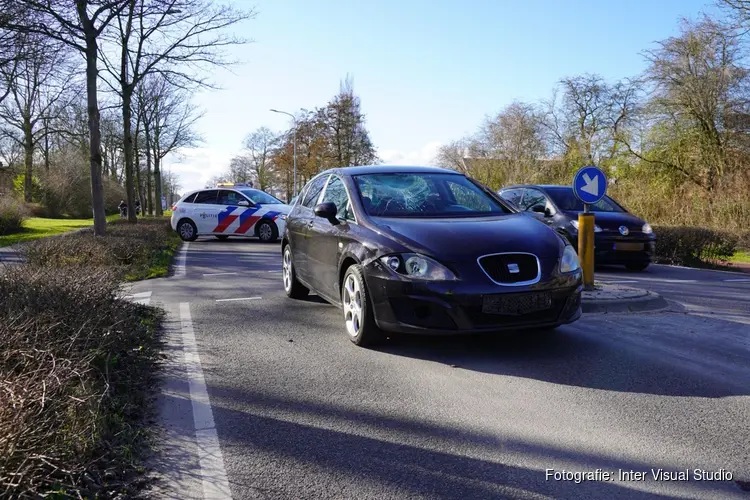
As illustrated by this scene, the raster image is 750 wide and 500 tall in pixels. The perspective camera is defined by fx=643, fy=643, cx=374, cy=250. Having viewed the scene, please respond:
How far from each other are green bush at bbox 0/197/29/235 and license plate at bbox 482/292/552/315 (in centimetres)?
2618

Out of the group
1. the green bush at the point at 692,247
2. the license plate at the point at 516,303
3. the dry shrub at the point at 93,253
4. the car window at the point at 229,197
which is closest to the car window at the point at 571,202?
the green bush at the point at 692,247

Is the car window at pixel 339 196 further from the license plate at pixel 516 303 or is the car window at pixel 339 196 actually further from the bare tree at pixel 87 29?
the bare tree at pixel 87 29

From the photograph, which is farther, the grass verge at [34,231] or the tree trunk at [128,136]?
the tree trunk at [128,136]

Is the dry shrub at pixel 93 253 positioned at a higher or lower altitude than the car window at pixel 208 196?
lower

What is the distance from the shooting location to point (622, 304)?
7117mm

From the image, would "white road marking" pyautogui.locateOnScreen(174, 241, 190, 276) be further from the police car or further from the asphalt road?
the asphalt road

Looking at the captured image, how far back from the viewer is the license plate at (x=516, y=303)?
4.90 meters

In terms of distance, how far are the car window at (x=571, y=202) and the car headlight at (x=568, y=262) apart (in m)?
7.11

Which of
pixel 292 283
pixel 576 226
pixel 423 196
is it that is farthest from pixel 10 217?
pixel 423 196

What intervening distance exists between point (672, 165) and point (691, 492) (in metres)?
26.1

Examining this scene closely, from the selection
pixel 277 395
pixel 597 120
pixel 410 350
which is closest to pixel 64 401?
pixel 277 395

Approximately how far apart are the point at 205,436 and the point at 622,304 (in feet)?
16.8

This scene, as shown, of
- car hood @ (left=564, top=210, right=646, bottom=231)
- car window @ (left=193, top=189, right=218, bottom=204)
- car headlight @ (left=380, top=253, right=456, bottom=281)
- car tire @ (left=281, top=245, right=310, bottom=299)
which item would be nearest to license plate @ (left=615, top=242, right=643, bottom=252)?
car hood @ (left=564, top=210, right=646, bottom=231)

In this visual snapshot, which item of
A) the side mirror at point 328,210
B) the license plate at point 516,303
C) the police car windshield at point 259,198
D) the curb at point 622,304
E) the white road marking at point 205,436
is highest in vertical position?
the police car windshield at point 259,198
